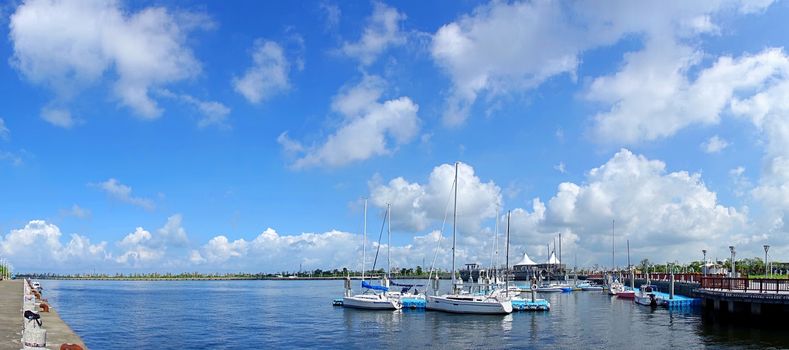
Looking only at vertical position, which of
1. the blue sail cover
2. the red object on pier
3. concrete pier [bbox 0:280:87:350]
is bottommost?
the red object on pier

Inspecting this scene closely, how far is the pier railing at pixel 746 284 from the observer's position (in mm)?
55625

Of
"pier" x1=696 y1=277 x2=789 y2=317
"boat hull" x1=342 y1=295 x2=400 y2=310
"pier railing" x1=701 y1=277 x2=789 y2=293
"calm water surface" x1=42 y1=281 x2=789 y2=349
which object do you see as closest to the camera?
"calm water surface" x1=42 y1=281 x2=789 y2=349

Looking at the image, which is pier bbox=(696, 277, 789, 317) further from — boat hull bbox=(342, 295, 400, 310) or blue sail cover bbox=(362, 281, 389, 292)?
blue sail cover bbox=(362, 281, 389, 292)

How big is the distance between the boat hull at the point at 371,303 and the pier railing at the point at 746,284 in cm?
3284

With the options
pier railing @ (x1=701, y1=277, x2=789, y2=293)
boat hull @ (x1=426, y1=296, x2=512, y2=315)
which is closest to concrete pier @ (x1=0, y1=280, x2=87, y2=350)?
boat hull @ (x1=426, y1=296, x2=512, y2=315)

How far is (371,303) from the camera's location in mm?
76562

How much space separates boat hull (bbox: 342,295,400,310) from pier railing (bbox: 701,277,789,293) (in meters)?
32.8

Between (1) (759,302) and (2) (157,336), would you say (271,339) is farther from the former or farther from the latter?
(1) (759,302)

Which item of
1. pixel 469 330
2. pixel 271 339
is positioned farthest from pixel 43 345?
pixel 469 330

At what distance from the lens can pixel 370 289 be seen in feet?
324

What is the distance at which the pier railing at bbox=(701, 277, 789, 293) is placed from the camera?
55.6 meters

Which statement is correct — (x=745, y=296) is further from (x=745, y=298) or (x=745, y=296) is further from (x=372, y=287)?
(x=372, y=287)

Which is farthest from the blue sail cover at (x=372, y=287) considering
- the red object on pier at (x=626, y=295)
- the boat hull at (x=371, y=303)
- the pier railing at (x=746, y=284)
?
the pier railing at (x=746, y=284)

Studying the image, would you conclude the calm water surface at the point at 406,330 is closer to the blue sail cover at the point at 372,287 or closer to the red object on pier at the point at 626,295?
the blue sail cover at the point at 372,287
